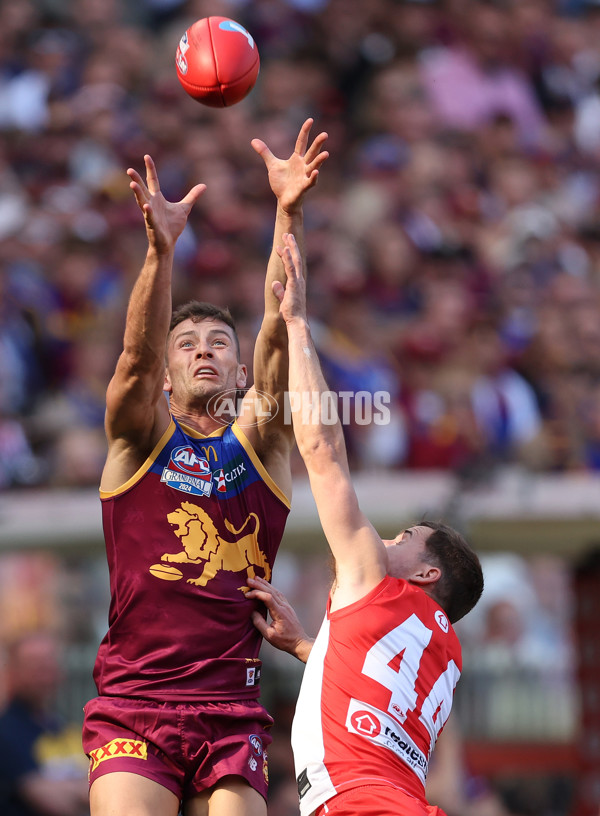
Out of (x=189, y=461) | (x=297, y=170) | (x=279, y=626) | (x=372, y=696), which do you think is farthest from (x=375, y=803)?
(x=297, y=170)

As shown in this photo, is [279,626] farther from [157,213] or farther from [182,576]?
[157,213]

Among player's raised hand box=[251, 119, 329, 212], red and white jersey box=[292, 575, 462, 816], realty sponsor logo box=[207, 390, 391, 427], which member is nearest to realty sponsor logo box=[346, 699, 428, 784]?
red and white jersey box=[292, 575, 462, 816]

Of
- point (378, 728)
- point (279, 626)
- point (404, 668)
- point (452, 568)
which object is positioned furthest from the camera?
point (279, 626)

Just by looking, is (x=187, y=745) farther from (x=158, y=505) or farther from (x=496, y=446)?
(x=496, y=446)

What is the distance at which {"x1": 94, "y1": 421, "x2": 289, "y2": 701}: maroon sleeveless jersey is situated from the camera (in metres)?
5.39

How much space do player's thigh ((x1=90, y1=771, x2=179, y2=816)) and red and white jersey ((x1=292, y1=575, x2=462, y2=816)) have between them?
0.60 meters

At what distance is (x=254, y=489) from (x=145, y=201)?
1365mm

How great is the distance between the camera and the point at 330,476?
498 centimetres

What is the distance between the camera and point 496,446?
11016mm

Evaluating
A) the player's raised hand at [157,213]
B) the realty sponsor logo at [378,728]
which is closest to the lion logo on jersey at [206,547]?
the realty sponsor logo at [378,728]

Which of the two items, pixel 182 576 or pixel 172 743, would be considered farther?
pixel 182 576

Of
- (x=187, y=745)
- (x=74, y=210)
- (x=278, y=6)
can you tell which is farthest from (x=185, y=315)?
(x=278, y=6)

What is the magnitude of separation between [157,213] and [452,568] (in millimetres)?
1948

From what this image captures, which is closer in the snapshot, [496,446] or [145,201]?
[145,201]
